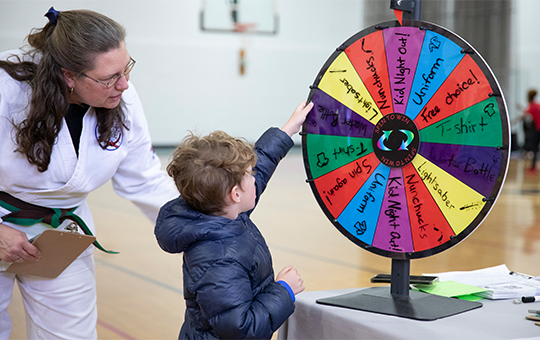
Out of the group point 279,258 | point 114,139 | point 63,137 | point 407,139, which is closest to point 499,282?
point 407,139

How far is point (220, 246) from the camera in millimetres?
1064

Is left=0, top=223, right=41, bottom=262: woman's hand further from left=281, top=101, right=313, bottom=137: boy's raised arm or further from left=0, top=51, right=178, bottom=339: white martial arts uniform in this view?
left=281, top=101, right=313, bottom=137: boy's raised arm

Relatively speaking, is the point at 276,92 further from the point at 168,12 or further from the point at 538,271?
the point at 538,271

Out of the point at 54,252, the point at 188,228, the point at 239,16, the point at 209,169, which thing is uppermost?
the point at 239,16

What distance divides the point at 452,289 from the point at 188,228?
725mm

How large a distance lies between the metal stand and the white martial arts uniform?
2.06 feet

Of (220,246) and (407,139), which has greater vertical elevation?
(407,139)

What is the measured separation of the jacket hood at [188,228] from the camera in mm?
1067

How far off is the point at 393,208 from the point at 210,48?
818 centimetres

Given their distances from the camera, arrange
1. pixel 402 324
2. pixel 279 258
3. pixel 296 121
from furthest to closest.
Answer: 1. pixel 279 258
2. pixel 296 121
3. pixel 402 324

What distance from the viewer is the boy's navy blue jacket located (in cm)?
104

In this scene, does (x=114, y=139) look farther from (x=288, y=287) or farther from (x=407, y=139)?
(x=407, y=139)

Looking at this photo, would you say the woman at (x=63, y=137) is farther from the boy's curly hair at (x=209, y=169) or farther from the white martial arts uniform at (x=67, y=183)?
the boy's curly hair at (x=209, y=169)

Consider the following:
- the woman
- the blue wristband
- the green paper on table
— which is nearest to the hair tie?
the woman
